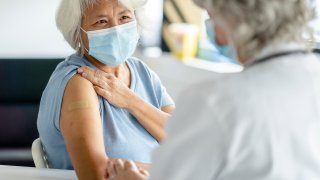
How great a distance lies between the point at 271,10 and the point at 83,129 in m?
0.90

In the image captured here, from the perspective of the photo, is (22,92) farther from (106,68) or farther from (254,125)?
(254,125)

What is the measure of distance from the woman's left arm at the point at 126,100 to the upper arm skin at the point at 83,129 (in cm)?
4

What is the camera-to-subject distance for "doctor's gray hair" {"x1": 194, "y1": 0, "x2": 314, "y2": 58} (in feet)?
3.38

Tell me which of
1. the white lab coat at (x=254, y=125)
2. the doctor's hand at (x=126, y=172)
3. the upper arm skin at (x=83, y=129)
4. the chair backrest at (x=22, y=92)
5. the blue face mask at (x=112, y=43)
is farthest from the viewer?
the chair backrest at (x=22, y=92)

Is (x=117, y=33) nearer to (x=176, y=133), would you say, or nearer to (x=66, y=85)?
(x=66, y=85)

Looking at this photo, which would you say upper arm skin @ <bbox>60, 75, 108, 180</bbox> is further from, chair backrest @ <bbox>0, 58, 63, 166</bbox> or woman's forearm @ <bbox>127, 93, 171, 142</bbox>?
chair backrest @ <bbox>0, 58, 63, 166</bbox>

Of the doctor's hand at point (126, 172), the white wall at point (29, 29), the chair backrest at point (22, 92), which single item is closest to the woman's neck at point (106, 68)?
the doctor's hand at point (126, 172)

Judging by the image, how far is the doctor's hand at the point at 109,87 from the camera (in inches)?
73.8

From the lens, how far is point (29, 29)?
11.7ft

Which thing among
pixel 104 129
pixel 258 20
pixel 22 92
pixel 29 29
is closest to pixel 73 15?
pixel 104 129

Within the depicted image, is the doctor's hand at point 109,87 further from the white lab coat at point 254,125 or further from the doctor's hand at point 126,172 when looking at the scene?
the white lab coat at point 254,125

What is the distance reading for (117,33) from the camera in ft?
6.50

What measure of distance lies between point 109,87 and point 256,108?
0.98 m

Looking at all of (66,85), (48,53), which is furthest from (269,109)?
(48,53)
